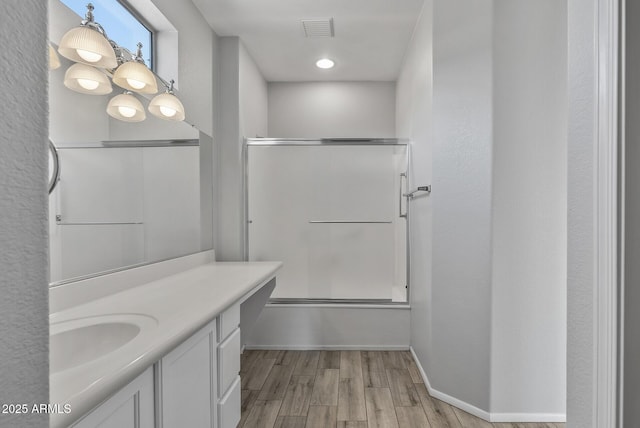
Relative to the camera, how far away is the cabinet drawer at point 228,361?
1.61 m

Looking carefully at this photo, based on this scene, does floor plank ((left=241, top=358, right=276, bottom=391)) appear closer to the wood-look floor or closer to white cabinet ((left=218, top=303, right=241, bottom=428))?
the wood-look floor

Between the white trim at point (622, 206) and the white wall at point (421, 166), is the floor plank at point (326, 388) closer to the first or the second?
the white wall at point (421, 166)

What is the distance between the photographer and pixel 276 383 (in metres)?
2.63

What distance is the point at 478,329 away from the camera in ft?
7.16

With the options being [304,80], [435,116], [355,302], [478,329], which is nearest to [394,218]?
[355,302]

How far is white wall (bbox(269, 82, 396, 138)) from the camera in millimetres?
4238

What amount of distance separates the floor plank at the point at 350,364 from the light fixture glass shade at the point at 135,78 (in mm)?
2150

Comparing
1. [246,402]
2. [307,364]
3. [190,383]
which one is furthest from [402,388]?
[190,383]

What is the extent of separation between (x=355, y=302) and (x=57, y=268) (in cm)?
232

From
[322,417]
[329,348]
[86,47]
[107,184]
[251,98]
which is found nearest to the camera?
[86,47]

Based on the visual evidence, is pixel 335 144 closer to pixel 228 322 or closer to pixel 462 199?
pixel 462 199

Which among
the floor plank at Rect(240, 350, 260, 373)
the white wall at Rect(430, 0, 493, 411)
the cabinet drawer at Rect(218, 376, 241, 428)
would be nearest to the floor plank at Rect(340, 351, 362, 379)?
the white wall at Rect(430, 0, 493, 411)

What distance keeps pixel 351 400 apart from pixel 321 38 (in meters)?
2.62

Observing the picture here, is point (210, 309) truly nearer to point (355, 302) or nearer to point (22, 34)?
point (22, 34)
